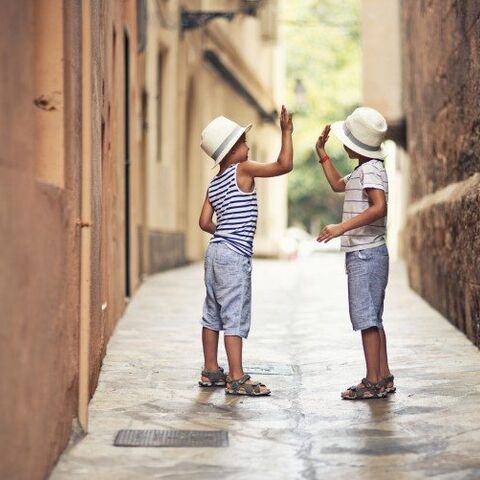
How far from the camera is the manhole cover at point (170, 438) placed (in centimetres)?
528

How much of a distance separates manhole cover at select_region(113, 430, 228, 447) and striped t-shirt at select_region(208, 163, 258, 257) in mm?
1355

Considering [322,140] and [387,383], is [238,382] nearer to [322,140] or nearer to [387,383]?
[387,383]

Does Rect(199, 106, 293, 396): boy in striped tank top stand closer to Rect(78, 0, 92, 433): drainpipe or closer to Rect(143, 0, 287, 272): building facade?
Rect(78, 0, 92, 433): drainpipe

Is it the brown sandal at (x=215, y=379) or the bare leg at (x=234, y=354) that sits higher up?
the bare leg at (x=234, y=354)

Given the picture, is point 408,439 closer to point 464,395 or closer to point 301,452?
point 301,452

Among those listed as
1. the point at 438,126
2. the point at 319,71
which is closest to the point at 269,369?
the point at 438,126

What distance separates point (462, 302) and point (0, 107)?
20.7ft

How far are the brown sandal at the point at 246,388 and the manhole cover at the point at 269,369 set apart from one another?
2.85 feet

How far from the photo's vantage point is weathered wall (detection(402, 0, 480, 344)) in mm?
8758

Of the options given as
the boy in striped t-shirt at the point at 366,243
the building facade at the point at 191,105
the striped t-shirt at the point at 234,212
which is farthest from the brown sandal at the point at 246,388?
the building facade at the point at 191,105

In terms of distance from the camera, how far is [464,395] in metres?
6.54

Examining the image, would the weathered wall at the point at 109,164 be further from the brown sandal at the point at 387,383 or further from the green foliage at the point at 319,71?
the green foliage at the point at 319,71

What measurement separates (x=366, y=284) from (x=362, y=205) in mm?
412

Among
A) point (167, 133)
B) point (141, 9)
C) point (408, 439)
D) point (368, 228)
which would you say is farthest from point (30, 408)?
point (167, 133)
